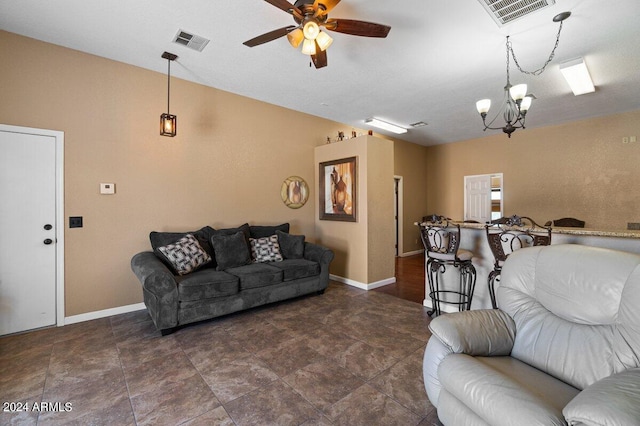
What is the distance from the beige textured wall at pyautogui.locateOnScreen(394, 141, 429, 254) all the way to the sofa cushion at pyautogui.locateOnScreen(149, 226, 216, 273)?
4.98 meters

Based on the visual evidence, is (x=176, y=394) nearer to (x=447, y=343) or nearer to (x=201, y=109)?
(x=447, y=343)

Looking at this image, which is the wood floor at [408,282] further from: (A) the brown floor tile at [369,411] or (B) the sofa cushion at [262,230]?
(A) the brown floor tile at [369,411]

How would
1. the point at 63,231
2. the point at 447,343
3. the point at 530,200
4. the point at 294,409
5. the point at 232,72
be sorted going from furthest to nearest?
the point at 530,200
the point at 232,72
the point at 63,231
the point at 294,409
the point at 447,343

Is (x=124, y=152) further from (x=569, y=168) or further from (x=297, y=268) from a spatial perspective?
(x=569, y=168)

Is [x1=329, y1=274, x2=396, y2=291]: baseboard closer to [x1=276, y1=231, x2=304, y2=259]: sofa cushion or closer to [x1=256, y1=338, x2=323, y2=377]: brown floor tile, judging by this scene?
[x1=276, y1=231, x2=304, y2=259]: sofa cushion

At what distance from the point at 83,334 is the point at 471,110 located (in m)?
6.37

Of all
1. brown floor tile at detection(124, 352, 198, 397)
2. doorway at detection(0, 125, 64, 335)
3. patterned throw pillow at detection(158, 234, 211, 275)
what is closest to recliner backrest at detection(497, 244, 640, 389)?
brown floor tile at detection(124, 352, 198, 397)

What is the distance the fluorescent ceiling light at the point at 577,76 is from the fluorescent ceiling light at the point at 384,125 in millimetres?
2868

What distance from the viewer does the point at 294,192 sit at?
505 centimetres

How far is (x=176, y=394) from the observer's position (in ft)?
6.31

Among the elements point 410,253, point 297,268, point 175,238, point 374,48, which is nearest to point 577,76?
point 374,48

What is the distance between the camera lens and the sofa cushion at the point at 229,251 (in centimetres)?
356

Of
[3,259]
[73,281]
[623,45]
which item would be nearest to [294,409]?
[73,281]

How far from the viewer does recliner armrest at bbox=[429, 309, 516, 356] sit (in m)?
1.57
